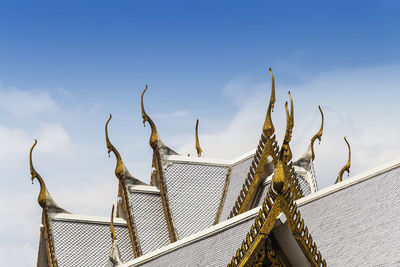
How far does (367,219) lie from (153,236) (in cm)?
441

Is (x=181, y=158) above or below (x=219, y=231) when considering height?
above

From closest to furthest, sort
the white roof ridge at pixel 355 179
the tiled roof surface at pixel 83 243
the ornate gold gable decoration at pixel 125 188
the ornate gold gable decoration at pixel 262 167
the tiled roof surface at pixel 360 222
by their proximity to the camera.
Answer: the tiled roof surface at pixel 360 222 → the white roof ridge at pixel 355 179 → the ornate gold gable decoration at pixel 262 167 → the tiled roof surface at pixel 83 243 → the ornate gold gable decoration at pixel 125 188

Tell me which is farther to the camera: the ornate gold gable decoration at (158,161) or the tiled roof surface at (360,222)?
the ornate gold gable decoration at (158,161)

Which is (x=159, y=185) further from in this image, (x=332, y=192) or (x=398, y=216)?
(x=398, y=216)

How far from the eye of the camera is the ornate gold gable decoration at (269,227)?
23.7 feet

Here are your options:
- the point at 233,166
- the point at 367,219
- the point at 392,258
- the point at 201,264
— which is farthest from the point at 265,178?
the point at 201,264

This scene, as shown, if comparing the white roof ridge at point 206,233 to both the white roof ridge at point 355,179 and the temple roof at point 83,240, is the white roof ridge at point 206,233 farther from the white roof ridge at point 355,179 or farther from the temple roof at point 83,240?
the temple roof at point 83,240

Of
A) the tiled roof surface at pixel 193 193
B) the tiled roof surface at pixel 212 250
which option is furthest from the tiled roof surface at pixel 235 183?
the tiled roof surface at pixel 212 250

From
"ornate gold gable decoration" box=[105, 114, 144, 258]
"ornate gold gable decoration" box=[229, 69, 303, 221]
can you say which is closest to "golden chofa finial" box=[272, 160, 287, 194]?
"ornate gold gable decoration" box=[229, 69, 303, 221]

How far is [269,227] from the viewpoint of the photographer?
7242 mm

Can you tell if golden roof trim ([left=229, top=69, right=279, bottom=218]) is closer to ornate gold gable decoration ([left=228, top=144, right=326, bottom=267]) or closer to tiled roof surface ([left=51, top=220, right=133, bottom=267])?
tiled roof surface ([left=51, top=220, right=133, bottom=267])

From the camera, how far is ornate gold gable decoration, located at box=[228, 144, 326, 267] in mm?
7238

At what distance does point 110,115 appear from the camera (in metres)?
13.1

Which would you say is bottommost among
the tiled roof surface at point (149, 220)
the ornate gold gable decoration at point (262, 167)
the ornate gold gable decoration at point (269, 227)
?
the ornate gold gable decoration at point (269, 227)
